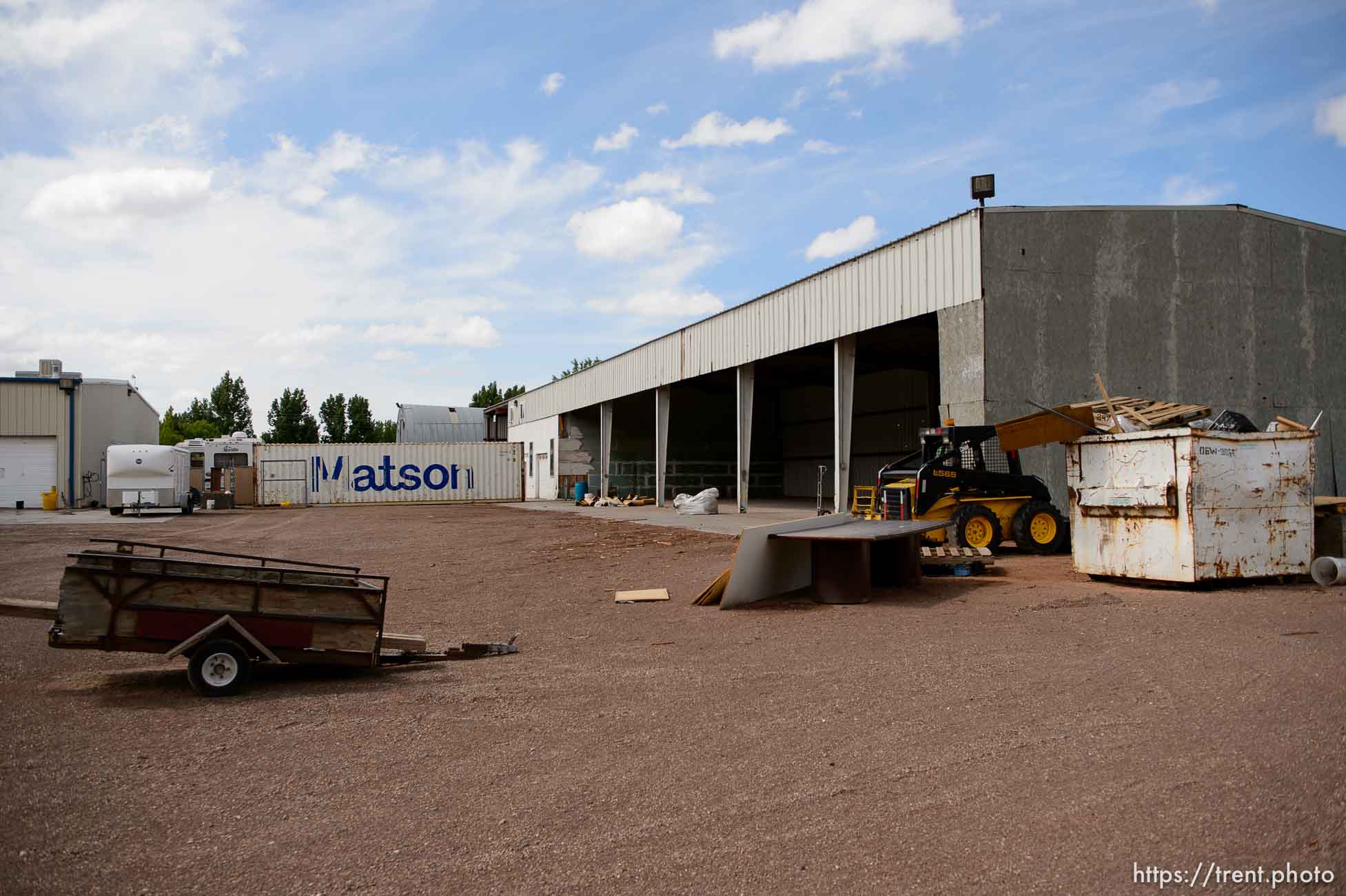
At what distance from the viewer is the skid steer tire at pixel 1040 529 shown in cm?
1351

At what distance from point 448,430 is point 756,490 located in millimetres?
23713

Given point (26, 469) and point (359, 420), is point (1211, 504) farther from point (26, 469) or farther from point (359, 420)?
point (359, 420)

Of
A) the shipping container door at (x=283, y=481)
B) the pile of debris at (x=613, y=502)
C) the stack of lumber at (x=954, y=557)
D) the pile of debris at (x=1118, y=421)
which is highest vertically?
the pile of debris at (x=1118, y=421)

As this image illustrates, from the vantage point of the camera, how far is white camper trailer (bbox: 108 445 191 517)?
29844mm

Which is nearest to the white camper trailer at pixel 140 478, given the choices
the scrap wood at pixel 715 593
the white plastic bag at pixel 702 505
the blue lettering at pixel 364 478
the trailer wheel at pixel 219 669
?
the blue lettering at pixel 364 478

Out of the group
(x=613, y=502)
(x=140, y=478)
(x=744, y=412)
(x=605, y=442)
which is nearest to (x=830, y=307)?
(x=744, y=412)

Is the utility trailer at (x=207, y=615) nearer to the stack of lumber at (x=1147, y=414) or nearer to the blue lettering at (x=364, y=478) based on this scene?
the stack of lumber at (x=1147, y=414)

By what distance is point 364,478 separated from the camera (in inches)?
1620

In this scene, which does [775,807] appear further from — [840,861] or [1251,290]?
[1251,290]

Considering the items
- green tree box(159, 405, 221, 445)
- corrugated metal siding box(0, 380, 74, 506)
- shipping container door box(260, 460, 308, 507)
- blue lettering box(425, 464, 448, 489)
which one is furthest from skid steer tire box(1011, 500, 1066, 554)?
green tree box(159, 405, 221, 445)

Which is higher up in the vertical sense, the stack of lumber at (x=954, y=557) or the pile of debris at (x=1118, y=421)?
the pile of debris at (x=1118, y=421)

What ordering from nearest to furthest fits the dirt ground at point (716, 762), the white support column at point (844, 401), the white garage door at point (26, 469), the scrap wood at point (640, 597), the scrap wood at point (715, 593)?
the dirt ground at point (716, 762) → the scrap wood at point (715, 593) → the scrap wood at point (640, 597) → the white support column at point (844, 401) → the white garage door at point (26, 469)

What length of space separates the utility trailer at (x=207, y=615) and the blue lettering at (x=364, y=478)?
36.4m

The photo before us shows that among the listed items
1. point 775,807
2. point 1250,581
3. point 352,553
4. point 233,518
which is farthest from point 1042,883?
point 233,518
